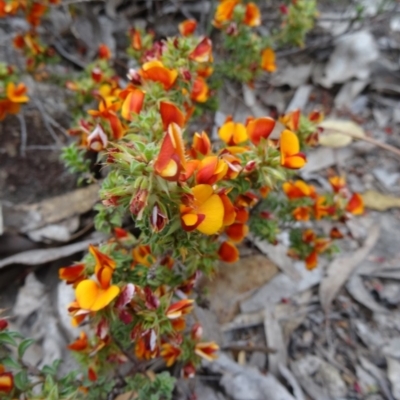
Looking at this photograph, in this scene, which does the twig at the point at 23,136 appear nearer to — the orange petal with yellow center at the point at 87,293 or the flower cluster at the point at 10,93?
the flower cluster at the point at 10,93

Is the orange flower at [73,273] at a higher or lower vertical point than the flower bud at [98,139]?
lower

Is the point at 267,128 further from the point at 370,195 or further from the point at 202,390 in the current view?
the point at 370,195

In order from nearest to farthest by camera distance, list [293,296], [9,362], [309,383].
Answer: [9,362] < [309,383] < [293,296]

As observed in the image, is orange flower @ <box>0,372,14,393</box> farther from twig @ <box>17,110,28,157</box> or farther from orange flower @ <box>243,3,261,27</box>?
orange flower @ <box>243,3,261,27</box>

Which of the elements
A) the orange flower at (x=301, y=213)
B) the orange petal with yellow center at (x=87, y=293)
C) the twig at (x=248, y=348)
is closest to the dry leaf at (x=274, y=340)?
the twig at (x=248, y=348)

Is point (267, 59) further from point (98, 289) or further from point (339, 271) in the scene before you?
point (98, 289)

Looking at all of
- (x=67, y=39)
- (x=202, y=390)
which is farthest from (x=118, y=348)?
(x=67, y=39)
